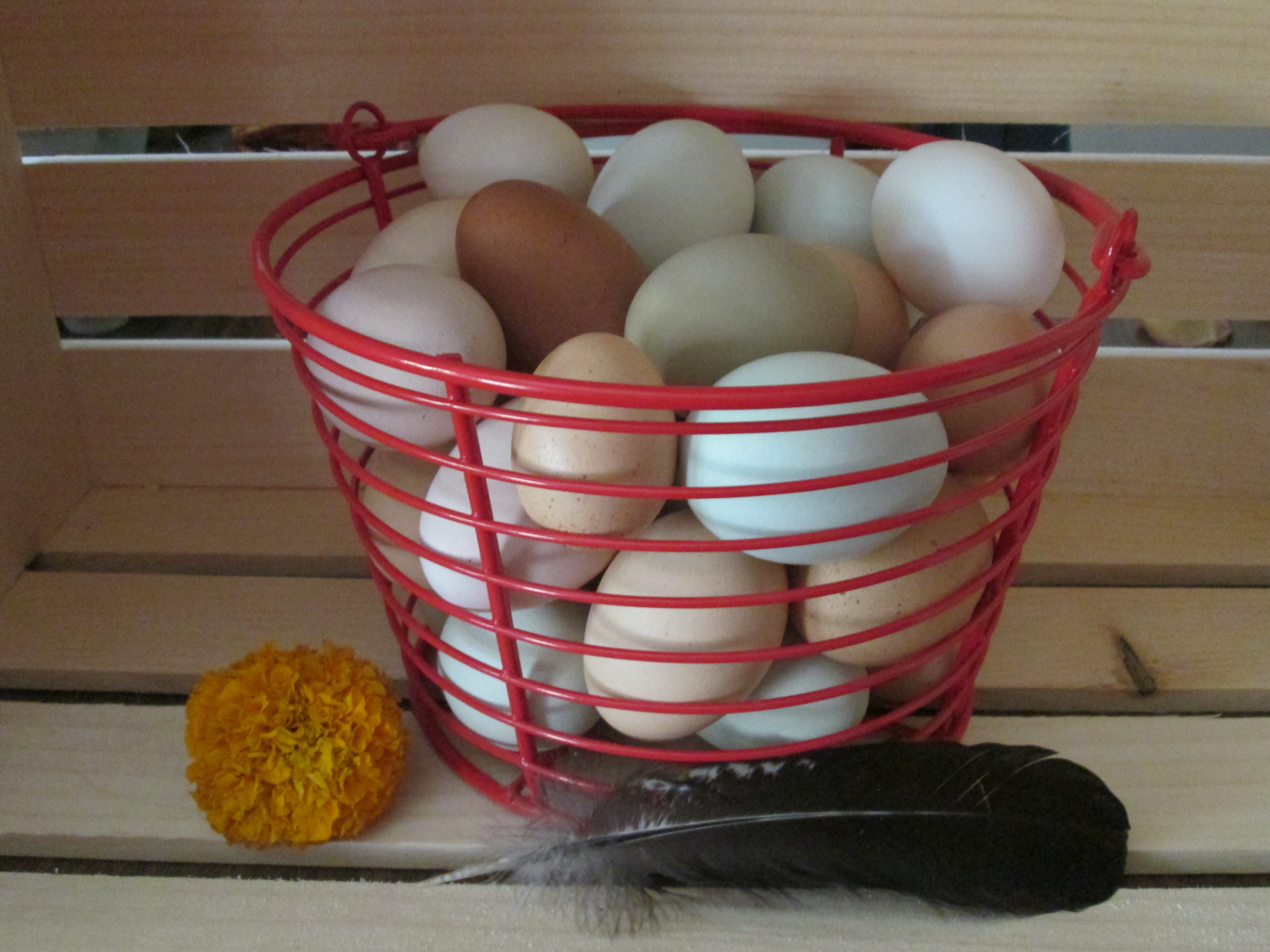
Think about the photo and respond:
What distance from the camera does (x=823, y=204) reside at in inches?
23.4

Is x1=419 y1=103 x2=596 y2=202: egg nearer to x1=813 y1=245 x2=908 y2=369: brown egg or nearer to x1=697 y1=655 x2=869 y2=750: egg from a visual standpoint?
x1=813 y1=245 x2=908 y2=369: brown egg

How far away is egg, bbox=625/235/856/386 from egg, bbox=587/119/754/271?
86mm

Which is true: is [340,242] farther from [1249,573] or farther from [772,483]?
[1249,573]

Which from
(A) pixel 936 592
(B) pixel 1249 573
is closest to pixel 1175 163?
(B) pixel 1249 573

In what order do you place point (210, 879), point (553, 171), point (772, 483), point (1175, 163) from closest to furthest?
point (772, 483)
point (210, 879)
point (553, 171)
point (1175, 163)

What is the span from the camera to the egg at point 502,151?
1.91 ft

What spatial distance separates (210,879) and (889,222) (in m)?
0.47

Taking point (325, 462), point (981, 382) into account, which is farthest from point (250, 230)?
point (981, 382)

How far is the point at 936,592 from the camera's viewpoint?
1.50 feet

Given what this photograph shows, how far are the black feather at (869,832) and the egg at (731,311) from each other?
187 millimetres

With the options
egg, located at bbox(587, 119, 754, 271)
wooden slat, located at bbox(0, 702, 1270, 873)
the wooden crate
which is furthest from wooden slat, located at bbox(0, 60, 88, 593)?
egg, located at bbox(587, 119, 754, 271)

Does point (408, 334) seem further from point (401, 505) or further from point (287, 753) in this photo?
point (287, 753)

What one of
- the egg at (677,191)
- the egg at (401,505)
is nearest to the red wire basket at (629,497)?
the egg at (401,505)

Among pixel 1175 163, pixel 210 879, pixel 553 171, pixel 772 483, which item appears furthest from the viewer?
pixel 1175 163
